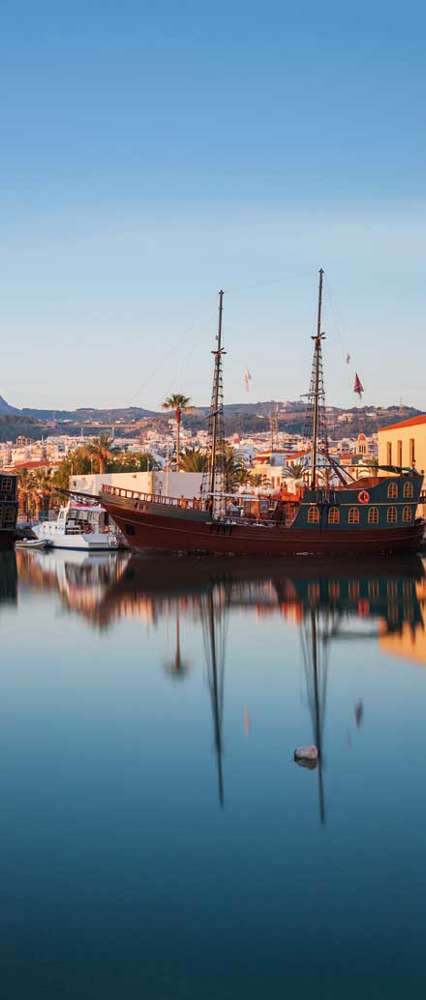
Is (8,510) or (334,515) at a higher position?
(334,515)

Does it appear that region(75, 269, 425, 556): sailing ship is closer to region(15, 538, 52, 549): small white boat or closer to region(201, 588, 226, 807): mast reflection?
region(15, 538, 52, 549): small white boat

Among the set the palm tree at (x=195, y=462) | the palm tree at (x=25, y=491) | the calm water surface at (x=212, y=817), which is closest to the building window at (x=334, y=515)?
the palm tree at (x=195, y=462)

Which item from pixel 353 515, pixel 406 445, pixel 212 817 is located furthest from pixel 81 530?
pixel 212 817

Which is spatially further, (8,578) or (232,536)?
(232,536)

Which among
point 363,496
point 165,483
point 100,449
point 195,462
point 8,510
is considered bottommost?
point 8,510

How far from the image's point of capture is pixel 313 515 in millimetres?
59344

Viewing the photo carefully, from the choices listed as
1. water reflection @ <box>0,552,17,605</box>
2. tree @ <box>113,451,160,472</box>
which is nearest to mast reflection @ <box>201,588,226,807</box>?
water reflection @ <box>0,552,17,605</box>

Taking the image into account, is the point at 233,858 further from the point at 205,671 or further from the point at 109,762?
the point at 205,671

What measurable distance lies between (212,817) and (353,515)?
155 feet

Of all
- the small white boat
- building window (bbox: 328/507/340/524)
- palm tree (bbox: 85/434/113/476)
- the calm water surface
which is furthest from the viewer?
palm tree (bbox: 85/434/113/476)

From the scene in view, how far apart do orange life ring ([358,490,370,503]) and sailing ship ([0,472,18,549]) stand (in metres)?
26.3

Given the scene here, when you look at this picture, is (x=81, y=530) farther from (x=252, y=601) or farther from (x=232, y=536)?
(x=252, y=601)

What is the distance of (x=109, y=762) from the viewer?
1598 centimetres

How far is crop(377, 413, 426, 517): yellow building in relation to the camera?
8306 cm
